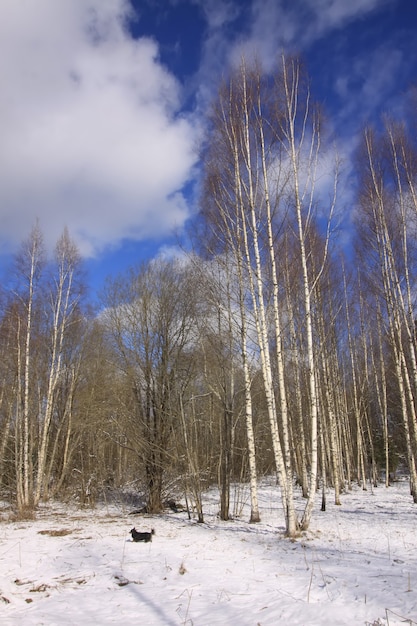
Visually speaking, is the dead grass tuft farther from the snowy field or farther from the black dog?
the black dog

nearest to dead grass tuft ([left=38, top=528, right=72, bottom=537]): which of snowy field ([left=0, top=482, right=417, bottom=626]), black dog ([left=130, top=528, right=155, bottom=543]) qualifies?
snowy field ([left=0, top=482, right=417, bottom=626])

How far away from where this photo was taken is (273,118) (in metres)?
10.5

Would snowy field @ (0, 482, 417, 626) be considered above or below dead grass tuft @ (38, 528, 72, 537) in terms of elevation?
above

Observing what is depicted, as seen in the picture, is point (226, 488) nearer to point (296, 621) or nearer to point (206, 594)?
point (206, 594)

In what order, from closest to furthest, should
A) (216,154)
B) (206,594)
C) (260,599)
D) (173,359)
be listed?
(260,599)
(206,594)
(216,154)
(173,359)

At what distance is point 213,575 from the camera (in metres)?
6.17

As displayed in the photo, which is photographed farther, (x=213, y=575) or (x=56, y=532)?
(x=56, y=532)

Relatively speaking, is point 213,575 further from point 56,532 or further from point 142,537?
point 56,532

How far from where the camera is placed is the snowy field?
4.55 m

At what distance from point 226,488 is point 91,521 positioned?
407 cm

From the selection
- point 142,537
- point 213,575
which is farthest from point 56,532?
point 213,575

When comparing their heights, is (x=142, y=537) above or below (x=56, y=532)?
above

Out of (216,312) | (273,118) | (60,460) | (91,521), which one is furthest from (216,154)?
(60,460)

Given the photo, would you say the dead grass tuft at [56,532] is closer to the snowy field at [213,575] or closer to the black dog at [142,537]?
the snowy field at [213,575]
